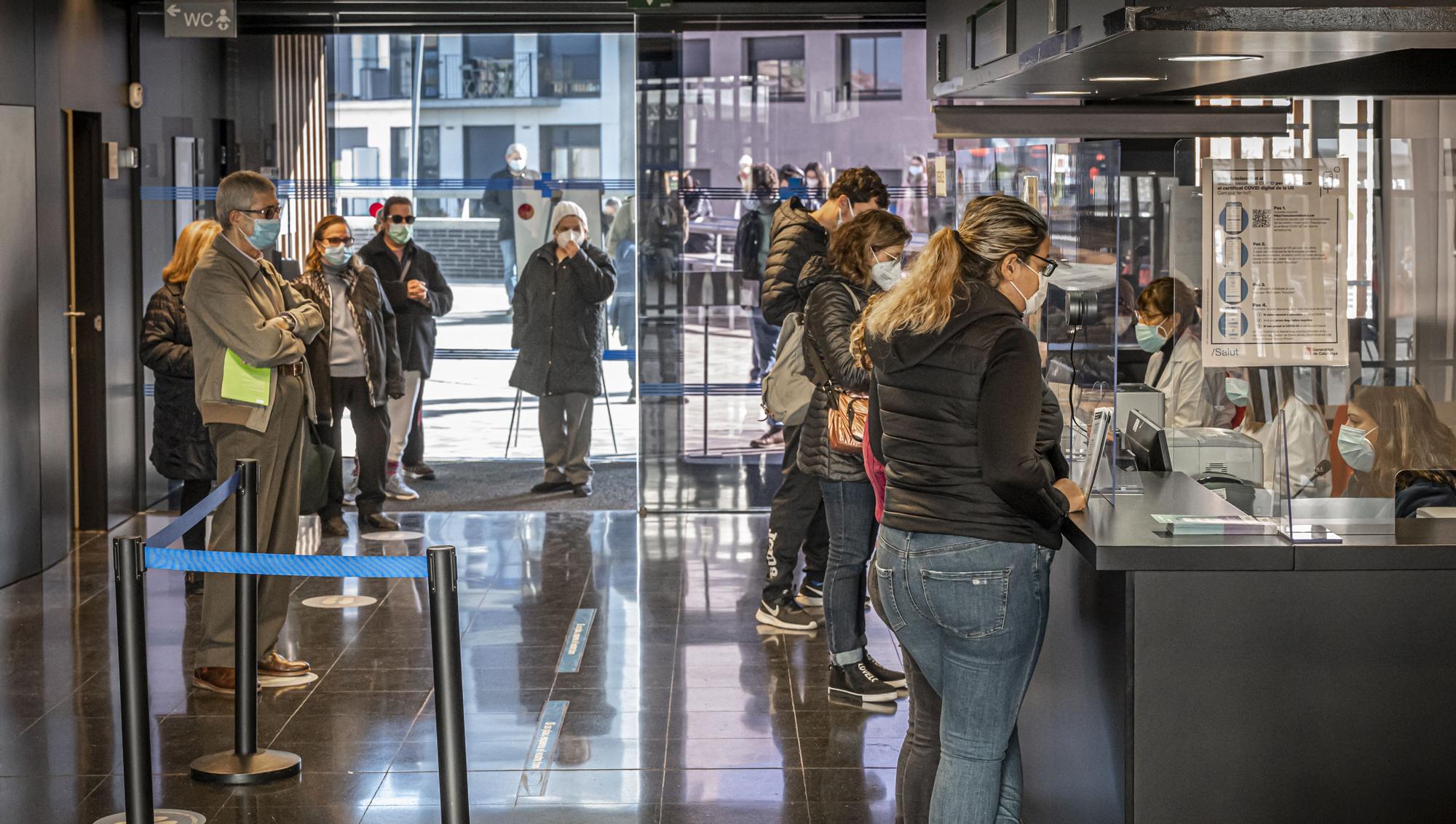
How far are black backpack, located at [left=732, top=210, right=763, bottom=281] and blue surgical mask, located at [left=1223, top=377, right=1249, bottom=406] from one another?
5.37 meters

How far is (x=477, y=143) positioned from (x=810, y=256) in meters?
3.83

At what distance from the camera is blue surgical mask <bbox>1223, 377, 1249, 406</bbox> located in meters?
3.40

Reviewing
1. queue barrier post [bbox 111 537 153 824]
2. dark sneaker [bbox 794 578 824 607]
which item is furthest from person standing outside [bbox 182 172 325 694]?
dark sneaker [bbox 794 578 824 607]

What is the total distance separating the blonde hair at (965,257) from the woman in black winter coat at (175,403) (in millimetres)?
4086

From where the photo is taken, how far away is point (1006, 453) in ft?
9.86

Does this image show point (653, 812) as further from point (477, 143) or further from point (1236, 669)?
point (477, 143)

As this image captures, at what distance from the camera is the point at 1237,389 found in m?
3.41

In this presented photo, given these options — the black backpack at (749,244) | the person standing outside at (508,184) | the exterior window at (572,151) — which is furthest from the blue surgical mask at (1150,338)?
the person standing outside at (508,184)

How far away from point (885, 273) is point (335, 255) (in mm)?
3646

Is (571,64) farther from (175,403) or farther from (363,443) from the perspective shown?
(175,403)

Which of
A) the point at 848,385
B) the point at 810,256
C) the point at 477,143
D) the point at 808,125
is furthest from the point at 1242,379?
the point at 477,143

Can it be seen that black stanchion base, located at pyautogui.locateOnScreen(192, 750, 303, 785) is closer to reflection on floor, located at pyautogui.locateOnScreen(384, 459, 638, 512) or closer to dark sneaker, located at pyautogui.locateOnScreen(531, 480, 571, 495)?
reflection on floor, located at pyautogui.locateOnScreen(384, 459, 638, 512)

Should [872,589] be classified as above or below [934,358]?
below

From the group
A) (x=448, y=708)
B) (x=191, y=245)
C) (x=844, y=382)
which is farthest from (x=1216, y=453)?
(x=191, y=245)
